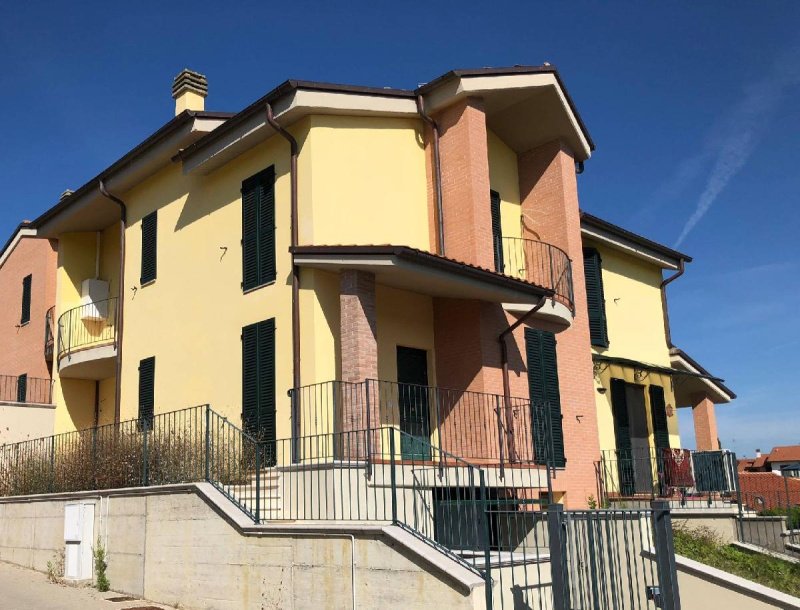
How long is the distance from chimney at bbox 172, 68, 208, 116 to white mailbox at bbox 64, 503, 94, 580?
9.30 m

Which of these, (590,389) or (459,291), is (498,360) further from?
(590,389)

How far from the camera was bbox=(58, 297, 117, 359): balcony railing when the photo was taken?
742 inches

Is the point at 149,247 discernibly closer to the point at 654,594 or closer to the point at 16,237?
the point at 16,237

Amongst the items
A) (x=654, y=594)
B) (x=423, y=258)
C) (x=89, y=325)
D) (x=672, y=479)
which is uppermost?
(x=89, y=325)

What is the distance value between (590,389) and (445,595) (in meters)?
9.56

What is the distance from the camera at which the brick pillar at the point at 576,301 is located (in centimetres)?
1563

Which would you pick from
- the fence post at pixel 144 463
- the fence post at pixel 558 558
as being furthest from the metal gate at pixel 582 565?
the fence post at pixel 144 463

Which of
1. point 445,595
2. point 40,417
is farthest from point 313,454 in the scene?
point 40,417

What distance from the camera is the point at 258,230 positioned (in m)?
14.1

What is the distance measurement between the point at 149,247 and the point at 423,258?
24.7 ft

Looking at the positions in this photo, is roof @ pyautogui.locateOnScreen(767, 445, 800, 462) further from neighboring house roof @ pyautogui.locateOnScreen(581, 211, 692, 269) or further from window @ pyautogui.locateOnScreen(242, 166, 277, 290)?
window @ pyautogui.locateOnScreen(242, 166, 277, 290)

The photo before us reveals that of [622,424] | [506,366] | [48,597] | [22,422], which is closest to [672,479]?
[622,424]

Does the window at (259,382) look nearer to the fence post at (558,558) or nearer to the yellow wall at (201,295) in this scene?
the yellow wall at (201,295)

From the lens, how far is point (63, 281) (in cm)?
1998
